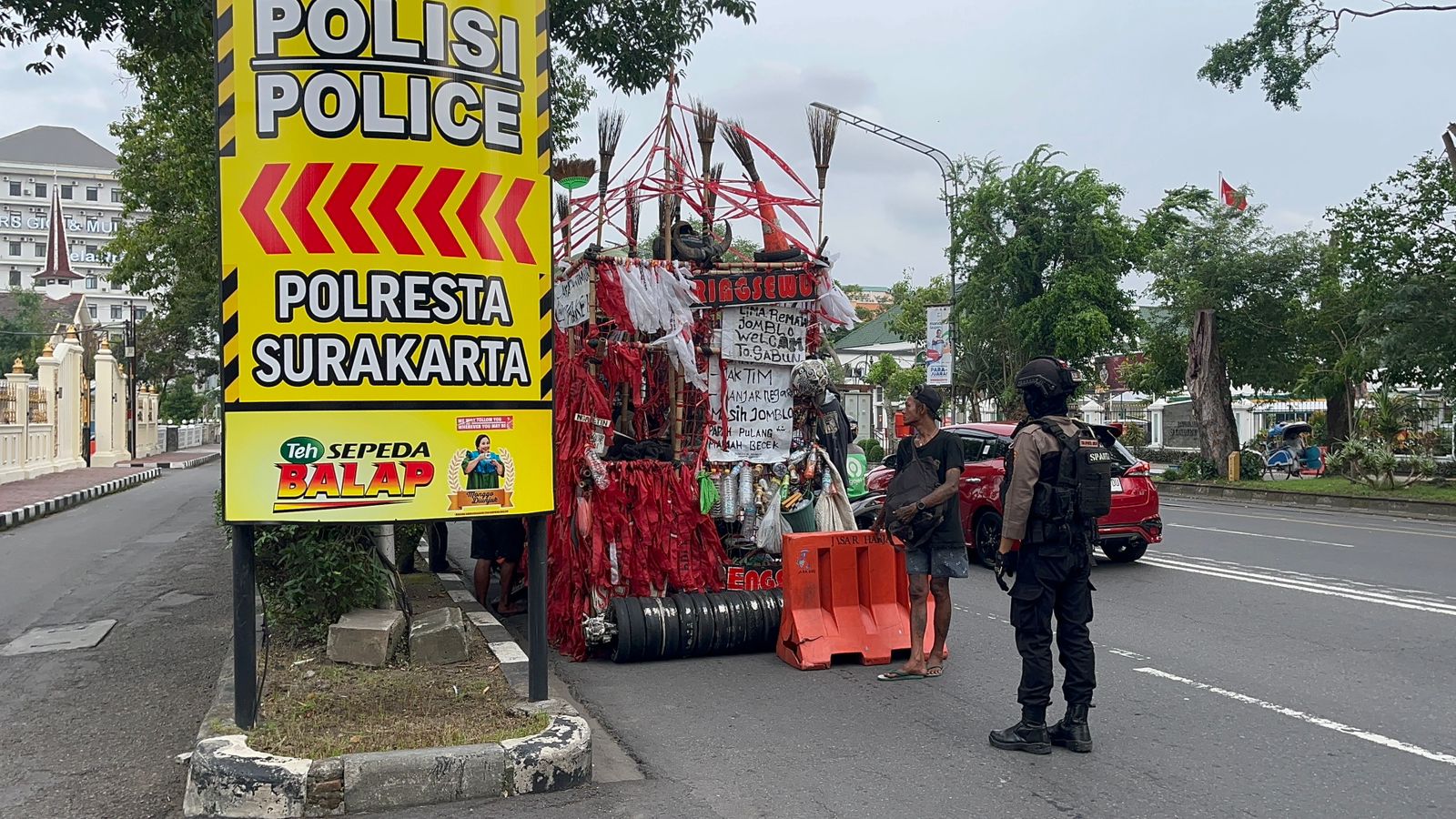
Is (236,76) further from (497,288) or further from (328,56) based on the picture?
(497,288)

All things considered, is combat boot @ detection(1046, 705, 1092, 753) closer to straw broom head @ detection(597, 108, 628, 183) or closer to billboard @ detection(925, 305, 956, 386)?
straw broom head @ detection(597, 108, 628, 183)

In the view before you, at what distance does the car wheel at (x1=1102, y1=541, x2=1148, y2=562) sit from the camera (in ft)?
38.7

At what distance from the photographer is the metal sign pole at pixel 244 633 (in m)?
4.98

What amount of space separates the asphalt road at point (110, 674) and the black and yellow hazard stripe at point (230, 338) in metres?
1.76

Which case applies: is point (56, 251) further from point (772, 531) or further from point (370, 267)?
point (370, 267)

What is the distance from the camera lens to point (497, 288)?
17.5ft

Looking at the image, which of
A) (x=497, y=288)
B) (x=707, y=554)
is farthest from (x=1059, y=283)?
(x=497, y=288)

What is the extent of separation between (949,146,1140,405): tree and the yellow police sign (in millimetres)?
23715

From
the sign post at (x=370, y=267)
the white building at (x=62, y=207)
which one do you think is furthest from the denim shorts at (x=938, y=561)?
the white building at (x=62, y=207)

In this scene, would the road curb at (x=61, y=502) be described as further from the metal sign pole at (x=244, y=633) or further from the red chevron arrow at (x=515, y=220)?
the red chevron arrow at (x=515, y=220)

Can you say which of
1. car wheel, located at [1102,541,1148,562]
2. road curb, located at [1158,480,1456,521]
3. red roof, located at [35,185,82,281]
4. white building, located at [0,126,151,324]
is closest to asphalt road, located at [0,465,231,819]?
car wheel, located at [1102,541,1148,562]

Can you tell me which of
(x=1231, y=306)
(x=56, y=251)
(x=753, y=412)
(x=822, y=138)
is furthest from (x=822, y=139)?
(x=56, y=251)

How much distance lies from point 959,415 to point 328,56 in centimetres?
3068

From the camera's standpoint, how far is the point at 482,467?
5320 millimetres
